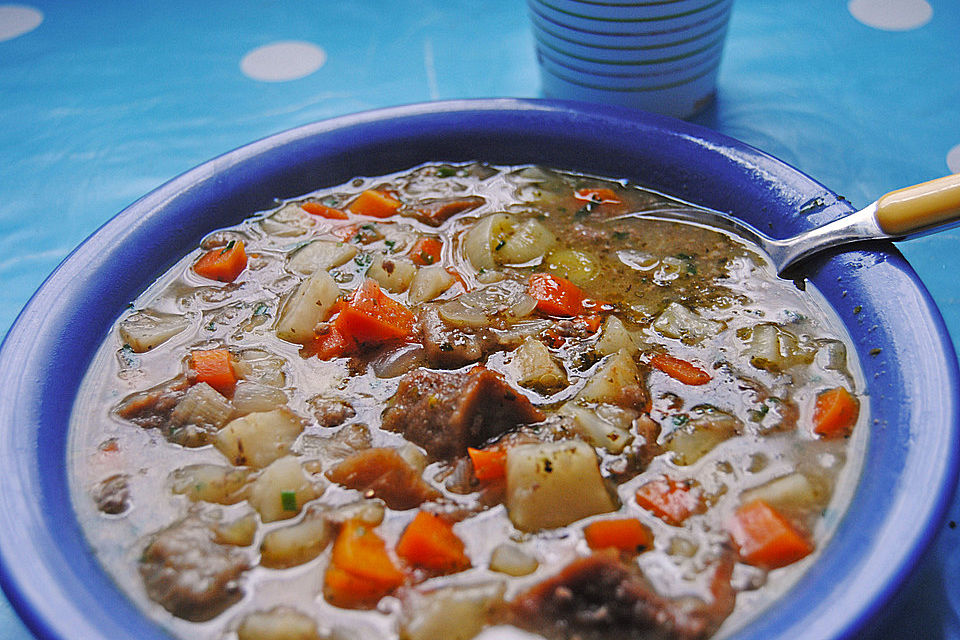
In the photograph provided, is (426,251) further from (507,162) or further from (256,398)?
(256,398)

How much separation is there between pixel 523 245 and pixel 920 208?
124cm

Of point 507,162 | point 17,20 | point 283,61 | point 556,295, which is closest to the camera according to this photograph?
point 556,295

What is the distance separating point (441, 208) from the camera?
319 centimetres

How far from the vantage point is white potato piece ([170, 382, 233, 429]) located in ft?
7.99

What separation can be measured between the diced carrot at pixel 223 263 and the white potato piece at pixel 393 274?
462 millimetres

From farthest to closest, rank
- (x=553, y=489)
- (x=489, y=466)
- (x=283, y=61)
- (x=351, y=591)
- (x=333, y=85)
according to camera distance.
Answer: (x=283, y=61) → (x=333, y=85) → (x=489, y=466) → (x=553, y=489) → (x=351, y=591)

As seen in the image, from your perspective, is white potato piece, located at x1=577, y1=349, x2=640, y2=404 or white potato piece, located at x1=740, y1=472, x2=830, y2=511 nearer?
white potato piece, located at x1=740, y1=472, x2=830, y2=511


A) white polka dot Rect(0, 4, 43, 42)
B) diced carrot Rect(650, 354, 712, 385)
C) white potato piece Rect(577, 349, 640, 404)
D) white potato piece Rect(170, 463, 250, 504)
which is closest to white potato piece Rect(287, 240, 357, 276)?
white potato piece Rect(170, 463, 250, 504)

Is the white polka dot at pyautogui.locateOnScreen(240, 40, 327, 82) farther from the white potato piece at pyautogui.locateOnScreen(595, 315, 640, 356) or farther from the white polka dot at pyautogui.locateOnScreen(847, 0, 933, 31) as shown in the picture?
the white polka dot at pyautogui.locateOnScreen(847, 0, 933, 31)

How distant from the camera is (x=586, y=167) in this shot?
338cm

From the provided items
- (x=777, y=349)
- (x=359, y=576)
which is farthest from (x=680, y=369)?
(x=359, y=576)

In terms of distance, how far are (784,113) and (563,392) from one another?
7.33ft

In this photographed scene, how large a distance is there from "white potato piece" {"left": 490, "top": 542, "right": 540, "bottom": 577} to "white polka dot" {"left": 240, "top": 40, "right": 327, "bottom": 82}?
10.5ft

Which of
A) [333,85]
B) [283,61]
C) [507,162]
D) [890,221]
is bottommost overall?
[890,221]
